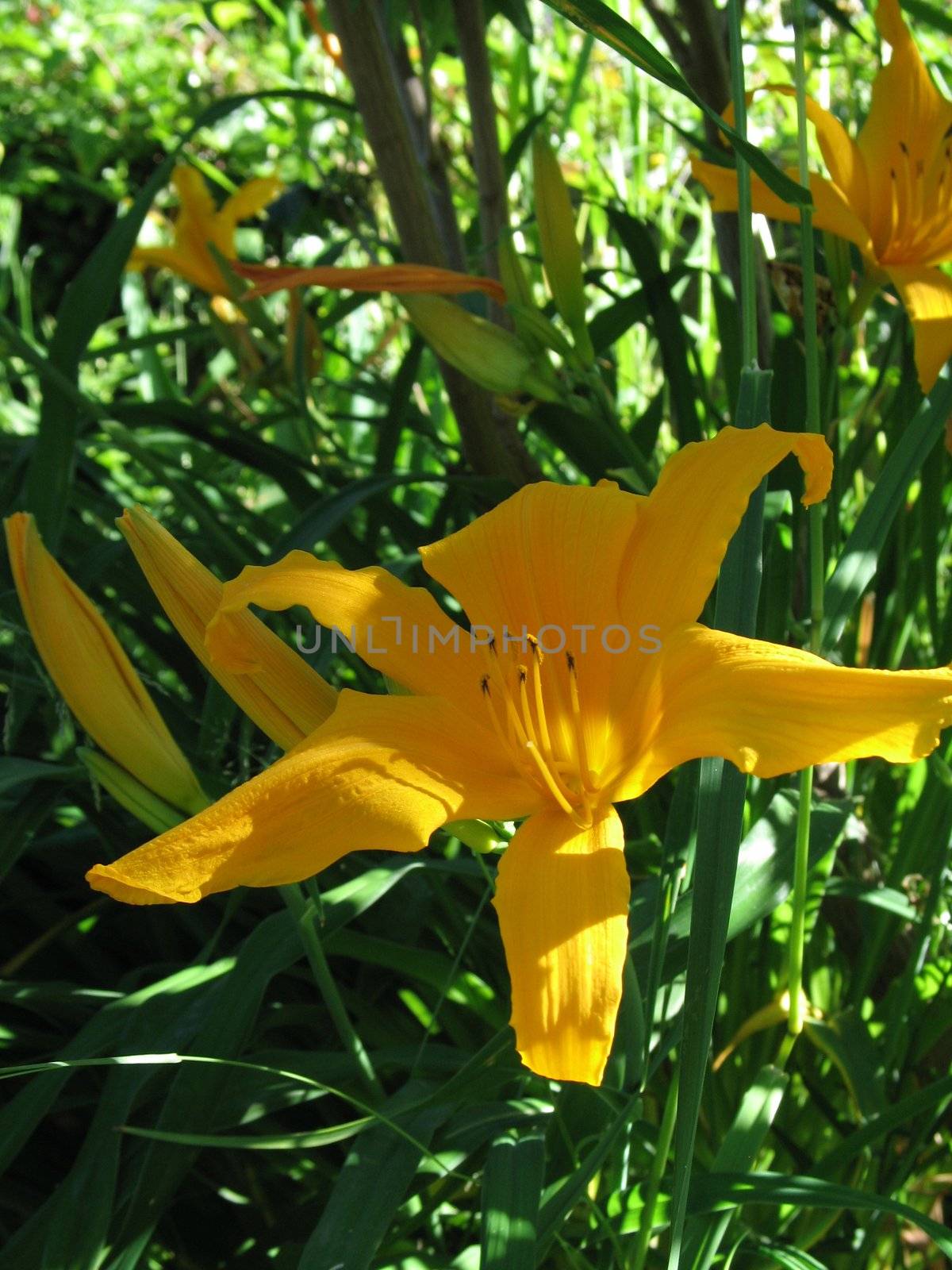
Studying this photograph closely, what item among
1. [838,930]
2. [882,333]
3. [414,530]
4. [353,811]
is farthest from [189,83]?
[353,811]

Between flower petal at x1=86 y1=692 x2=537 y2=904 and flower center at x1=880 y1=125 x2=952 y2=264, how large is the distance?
0.53 m

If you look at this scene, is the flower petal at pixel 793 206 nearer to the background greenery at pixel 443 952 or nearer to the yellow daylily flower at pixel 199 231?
the background greenery at pixel 443 952

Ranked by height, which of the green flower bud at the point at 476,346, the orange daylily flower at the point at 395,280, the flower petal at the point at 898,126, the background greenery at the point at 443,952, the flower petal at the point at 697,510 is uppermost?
the flower petal at the point at 898,126

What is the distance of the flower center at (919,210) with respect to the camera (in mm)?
820

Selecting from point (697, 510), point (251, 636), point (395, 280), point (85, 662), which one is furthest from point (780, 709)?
point (395, 280)

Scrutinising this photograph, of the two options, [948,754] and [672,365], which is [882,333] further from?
[948,754]

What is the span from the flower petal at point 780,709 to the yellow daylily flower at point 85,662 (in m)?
0.27

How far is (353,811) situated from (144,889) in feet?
0.29

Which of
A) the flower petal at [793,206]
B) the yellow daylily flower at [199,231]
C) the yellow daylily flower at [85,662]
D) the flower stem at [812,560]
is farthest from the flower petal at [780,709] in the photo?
the yellow daylily flower at [199,231]

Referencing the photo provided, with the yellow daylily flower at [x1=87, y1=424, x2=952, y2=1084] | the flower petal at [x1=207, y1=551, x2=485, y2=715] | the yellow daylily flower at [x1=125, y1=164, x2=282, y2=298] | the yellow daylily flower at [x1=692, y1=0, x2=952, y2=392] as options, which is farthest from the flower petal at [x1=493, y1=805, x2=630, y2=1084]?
the yellow daylily flower at [x1=125, y1=164, x2=282, y2=298]

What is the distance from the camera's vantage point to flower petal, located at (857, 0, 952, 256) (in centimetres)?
82

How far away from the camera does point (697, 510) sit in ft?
1.69

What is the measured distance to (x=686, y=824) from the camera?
2.06 ft

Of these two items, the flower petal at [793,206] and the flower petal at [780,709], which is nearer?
the flower petal at [780,709]
